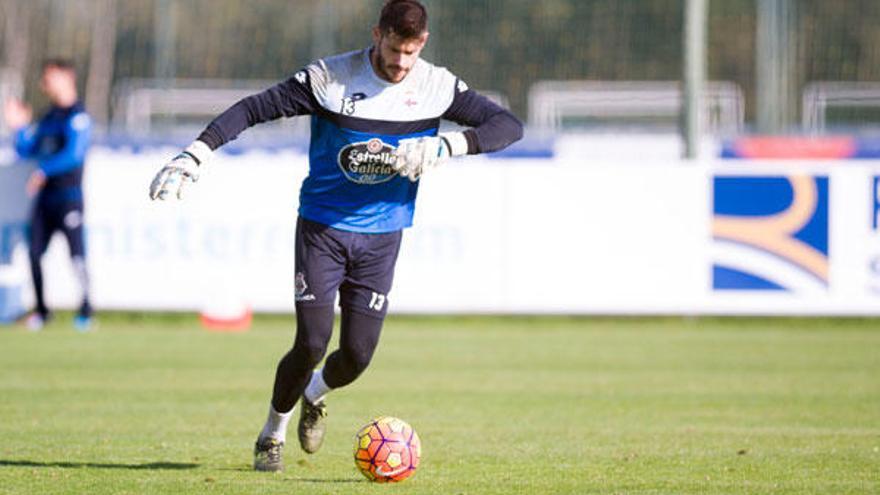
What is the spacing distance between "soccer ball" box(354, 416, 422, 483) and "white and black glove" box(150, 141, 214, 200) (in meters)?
1.50

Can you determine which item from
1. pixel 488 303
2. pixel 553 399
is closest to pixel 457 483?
pixel 553 399

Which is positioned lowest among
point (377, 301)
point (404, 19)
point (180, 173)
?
point (377, 301)

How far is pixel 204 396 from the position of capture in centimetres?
1207

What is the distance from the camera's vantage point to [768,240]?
18.3 metres

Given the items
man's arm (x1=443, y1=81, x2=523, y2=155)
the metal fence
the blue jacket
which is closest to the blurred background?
the blue jacket

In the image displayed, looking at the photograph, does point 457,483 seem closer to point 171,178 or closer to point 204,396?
point 171,178

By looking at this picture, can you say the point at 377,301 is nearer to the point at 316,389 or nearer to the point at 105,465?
the point at 316,389

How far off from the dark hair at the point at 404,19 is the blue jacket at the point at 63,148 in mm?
10508

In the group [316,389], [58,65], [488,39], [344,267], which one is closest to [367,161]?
[344,267]

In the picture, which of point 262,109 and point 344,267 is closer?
point 262,109

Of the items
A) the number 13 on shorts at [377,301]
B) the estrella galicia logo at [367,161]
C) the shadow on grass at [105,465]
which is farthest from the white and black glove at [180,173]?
the shadow on grass at [105,465]

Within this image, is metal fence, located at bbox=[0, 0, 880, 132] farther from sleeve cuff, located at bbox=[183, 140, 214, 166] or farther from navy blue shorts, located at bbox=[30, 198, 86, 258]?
sleeve cuff, located at bbox=[183, 140, 214, 166]

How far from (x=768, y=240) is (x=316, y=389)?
10529mm

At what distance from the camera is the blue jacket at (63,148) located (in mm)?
17734
